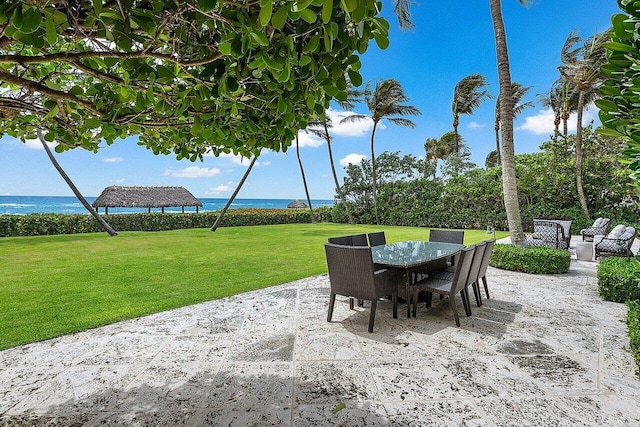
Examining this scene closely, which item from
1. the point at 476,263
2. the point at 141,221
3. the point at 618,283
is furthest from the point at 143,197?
the point at 618,283

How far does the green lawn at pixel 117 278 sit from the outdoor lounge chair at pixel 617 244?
6.98m

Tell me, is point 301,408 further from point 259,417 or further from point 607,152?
point 607,152

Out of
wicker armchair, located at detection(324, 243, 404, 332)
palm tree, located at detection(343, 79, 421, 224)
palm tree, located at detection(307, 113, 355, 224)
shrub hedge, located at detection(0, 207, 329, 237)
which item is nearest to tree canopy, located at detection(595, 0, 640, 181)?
wicker armchair, located at detection(324, 243, 404, 332)

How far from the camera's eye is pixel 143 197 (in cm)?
2478

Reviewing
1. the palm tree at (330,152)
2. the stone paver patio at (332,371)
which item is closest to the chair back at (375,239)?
the stone paver patio at (332,371)

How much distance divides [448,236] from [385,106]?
17425 millimetres

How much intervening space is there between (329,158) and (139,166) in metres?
59.6

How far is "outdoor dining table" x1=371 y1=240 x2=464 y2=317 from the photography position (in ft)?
13.2

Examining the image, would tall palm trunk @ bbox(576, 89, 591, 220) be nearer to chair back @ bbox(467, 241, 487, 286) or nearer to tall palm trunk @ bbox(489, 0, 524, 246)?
tall palm trunk @ bbox(489, 0, 524, 246)

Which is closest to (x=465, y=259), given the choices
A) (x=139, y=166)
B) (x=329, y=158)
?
(x=329, y=158)

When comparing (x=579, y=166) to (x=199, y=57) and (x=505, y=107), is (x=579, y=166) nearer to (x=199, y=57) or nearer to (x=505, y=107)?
(x=505, y=107)

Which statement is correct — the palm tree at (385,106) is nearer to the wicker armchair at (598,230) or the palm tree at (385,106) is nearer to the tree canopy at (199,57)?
the wicker armchair at (598,230)

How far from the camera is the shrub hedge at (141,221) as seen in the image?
1591 centimetres

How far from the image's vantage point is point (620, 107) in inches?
54.9
